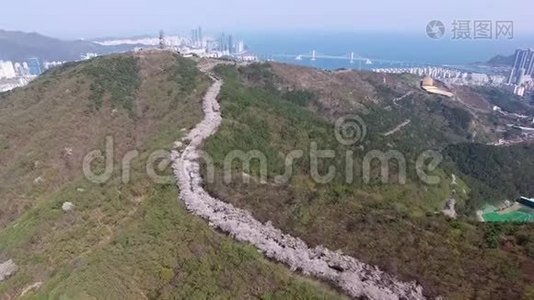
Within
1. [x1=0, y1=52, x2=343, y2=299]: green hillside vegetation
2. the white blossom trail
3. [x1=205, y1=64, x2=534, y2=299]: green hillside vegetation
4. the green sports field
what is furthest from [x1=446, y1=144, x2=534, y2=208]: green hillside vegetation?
the white blossom trail

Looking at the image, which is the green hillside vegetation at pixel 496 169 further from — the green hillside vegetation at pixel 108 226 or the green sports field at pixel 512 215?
the green hillside vegetation at pixel 108 226

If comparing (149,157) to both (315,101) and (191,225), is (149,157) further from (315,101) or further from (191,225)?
(315,101)

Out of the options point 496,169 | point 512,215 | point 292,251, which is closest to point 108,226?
point 292,251

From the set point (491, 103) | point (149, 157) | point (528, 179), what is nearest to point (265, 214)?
point (149, 157)

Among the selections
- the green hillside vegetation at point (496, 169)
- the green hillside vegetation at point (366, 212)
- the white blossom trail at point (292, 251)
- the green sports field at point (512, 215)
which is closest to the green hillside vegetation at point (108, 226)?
the white blossom trail at point (292, 251)

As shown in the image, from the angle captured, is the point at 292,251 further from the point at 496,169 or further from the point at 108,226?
the point at 496,169

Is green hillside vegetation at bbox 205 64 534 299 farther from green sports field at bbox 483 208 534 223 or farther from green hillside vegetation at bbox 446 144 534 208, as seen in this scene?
green hillside vegetation at bbox 446 144 534 208
